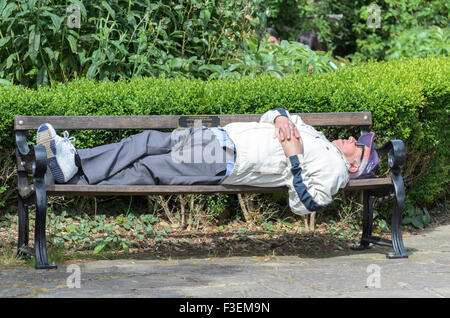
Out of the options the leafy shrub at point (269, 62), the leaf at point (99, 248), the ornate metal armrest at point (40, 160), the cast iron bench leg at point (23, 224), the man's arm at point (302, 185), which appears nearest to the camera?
the ornate metal armrest at point (40, 160)

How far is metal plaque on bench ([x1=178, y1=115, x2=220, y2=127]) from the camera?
460 cm

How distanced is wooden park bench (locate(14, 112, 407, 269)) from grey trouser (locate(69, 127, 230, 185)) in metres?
0.10

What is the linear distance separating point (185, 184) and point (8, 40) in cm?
256

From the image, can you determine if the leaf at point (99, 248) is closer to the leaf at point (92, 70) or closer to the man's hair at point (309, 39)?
the leaf at point (92, 70)

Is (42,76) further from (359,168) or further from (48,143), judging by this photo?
(359,168)

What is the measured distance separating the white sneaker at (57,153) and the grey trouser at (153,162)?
91mm

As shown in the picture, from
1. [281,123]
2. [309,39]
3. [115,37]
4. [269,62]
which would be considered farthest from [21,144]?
[309,39]

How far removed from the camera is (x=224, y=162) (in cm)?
430

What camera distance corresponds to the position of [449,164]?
248 inches

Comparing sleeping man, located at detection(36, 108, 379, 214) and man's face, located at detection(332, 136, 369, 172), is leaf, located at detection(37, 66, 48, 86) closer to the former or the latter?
sleeping man, located at detection(36, 108, 379, 214)

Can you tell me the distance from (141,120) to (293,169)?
43.4 inches

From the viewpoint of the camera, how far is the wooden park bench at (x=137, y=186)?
13.2ft

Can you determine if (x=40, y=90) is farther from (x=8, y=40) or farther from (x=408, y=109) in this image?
(x=408, y=109)

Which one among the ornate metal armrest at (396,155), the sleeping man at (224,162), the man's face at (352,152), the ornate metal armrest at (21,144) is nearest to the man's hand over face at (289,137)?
the sleeping man at (224,162)
